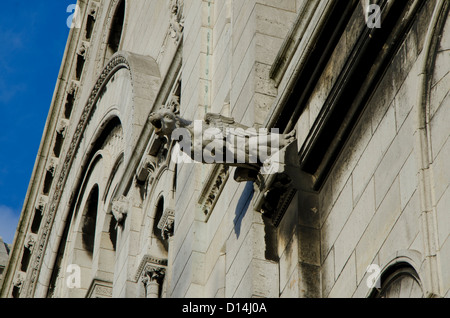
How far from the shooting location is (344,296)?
1135cm

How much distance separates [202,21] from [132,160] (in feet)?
19.8

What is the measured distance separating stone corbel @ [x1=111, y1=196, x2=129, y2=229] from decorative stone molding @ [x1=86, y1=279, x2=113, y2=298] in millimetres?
1236

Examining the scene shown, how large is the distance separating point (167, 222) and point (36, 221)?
574 inches

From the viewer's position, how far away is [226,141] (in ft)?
44.2

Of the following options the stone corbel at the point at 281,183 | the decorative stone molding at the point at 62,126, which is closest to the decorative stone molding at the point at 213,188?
the stone corbel at the point at 281,183

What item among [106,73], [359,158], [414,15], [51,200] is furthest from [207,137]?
[51,200]

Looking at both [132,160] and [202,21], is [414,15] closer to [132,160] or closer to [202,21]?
[202,21]

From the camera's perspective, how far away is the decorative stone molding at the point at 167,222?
2009 centimetres

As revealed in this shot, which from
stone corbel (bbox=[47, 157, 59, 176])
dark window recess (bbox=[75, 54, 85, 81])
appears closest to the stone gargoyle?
stone corbel (bbox=[47, 157, 59, 176])

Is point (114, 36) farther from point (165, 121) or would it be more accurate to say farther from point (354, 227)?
point (354, 227)

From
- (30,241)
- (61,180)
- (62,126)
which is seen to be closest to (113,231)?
(61,180)

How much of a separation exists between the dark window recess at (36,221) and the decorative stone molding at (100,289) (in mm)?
10026

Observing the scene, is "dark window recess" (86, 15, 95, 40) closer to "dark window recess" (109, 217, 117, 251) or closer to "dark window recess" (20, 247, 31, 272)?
"dark window recess" (20, 247, 31, 272)

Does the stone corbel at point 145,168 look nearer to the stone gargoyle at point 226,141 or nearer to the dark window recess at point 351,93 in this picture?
the stone gargoyle at point 226,141
